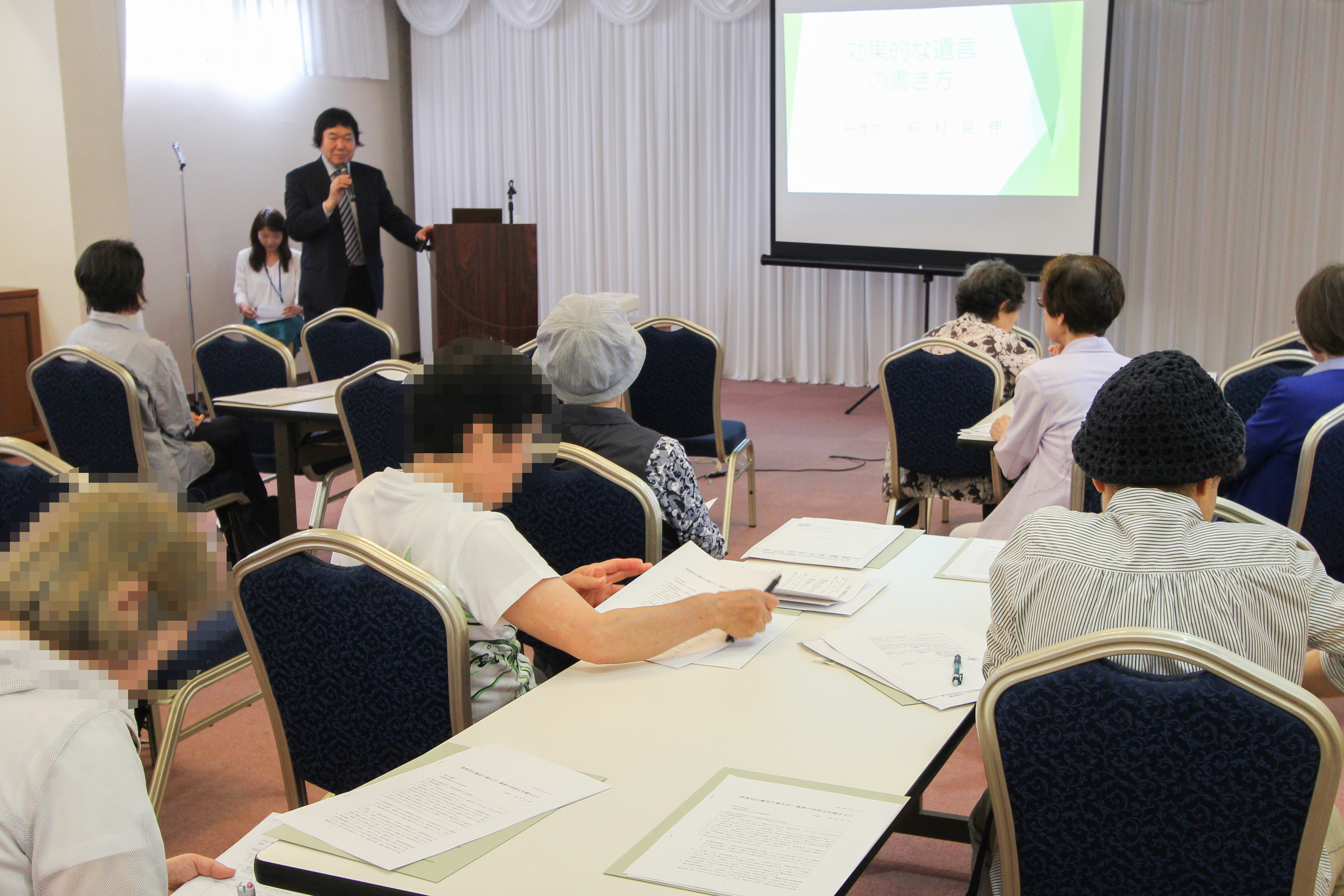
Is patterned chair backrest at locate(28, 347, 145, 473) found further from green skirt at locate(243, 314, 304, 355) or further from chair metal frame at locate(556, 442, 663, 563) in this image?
green skirt at locate(243, 314, 304, 355)

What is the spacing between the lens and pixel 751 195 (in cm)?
817

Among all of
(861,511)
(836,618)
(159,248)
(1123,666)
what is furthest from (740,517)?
(159,248)

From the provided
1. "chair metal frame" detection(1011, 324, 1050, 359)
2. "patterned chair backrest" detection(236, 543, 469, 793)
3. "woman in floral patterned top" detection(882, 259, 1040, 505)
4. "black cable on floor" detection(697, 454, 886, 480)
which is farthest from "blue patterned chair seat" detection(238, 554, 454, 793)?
"black cable on floor" detection(697, 454, 886, 480)

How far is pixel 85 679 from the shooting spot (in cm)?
102

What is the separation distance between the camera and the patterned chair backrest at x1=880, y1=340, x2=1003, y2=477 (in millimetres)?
3723

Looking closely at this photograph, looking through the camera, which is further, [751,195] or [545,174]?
[545,174]

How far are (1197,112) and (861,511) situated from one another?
3.57 meters

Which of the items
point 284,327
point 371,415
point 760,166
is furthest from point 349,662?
point 760,166

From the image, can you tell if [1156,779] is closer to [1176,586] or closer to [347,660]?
[1176,586]

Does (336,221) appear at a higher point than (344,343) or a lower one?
higher

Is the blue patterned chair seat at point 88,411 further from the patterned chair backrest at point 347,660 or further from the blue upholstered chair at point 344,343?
the patterned chair backrest at point 347,660

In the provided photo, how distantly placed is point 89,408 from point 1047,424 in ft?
9.68

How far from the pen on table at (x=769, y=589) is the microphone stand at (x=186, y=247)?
593 cm

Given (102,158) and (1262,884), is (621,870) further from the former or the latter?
(102,158)
